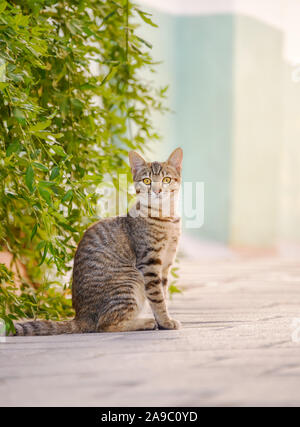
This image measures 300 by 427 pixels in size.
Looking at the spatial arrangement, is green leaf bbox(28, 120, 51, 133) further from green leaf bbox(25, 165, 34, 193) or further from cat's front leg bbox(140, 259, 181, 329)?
cat's front leg bbox(140, 259, 181, 329)

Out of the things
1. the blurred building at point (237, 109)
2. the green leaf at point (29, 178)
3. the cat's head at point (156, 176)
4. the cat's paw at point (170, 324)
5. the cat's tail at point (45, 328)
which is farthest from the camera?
the blurred building at point (237, 109)

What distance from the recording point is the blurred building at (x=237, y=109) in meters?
5.08

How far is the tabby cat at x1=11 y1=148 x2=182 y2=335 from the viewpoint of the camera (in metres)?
1.56

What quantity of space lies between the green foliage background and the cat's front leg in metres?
0.23

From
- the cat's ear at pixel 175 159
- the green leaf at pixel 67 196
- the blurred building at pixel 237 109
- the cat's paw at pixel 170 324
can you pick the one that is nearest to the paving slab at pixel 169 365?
the cat's paw at pixel 170 324

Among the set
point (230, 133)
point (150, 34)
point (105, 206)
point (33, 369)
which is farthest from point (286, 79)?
point (33, 369)

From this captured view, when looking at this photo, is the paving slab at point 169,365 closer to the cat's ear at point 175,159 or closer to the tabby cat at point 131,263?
the tabby cat at point 131,263

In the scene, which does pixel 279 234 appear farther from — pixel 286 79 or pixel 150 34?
pixel 150 34

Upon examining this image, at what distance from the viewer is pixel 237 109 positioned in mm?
5070

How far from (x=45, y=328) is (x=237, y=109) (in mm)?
3940

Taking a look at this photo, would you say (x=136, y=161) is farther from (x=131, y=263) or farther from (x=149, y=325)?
(x=149, y=325)

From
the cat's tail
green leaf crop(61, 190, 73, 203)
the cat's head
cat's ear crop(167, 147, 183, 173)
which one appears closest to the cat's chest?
the cat's head

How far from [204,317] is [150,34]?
11.8 ft

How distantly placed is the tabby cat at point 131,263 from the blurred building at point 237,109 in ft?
10.8
